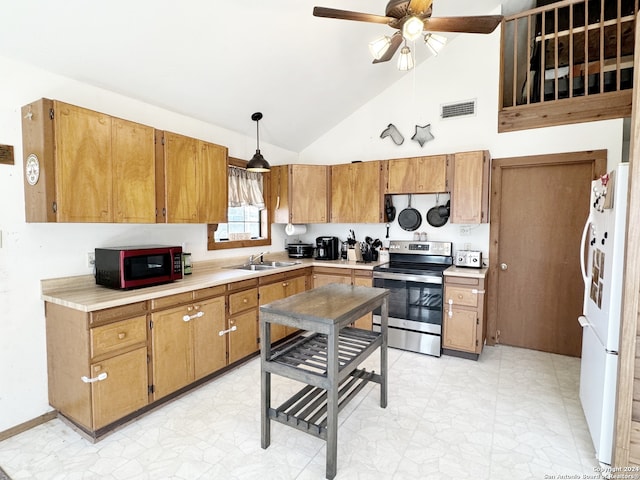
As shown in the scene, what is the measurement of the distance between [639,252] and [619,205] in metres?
0.28

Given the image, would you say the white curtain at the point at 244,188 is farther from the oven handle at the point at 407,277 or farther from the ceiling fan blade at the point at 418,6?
the ceiling fan blade at the point at 418,6

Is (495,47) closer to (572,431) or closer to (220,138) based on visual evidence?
(220,138)

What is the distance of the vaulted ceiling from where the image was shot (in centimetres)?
211

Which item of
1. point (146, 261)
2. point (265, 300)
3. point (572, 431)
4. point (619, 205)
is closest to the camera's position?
point (619, 205)

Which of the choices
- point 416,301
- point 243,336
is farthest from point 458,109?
point 243,336

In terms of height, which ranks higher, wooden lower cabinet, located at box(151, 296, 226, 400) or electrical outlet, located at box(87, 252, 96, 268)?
electrical outlet, located at box(87, 252, 96, 268)

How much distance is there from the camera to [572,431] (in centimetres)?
228

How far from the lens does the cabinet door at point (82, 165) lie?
6.94ft

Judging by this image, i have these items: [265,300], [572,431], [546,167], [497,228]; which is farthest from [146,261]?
[546,167]

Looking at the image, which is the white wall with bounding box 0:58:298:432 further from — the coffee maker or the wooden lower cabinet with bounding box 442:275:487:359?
the wooden lower cabinet with bounding box 442:275:487:359

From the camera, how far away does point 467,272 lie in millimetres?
3428

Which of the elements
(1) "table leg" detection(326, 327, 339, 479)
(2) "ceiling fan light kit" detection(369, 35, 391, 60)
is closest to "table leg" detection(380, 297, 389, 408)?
(1) "table leg" detection(326, 327, 339, 479)

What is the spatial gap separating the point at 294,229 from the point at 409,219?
1580mm

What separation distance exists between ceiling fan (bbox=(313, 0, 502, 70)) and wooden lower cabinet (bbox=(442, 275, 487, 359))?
224cm
